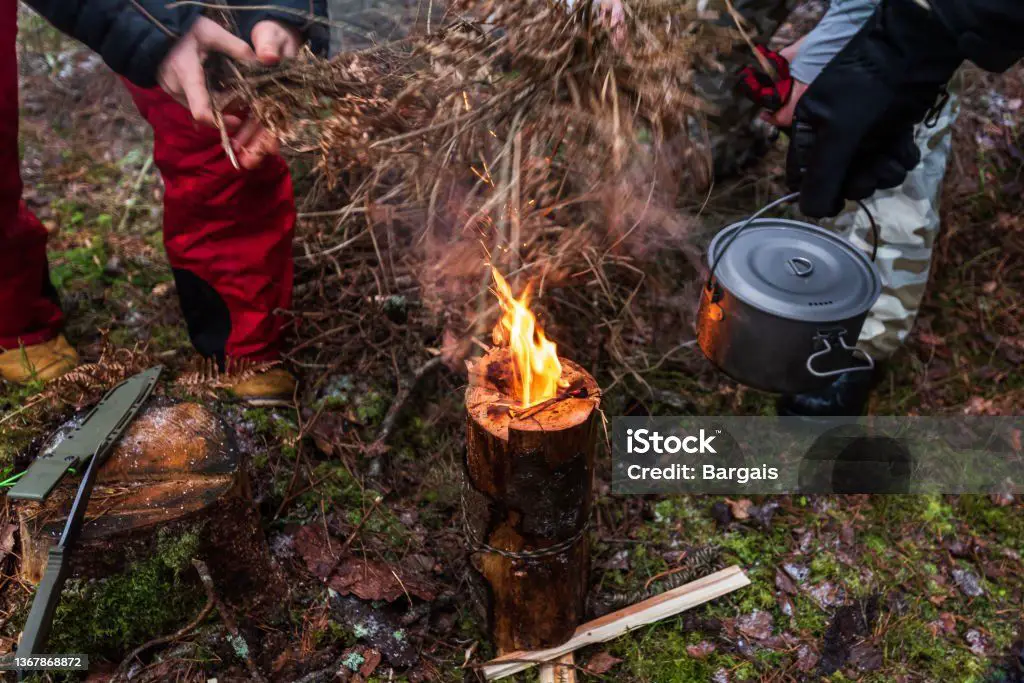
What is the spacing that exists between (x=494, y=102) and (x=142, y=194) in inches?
140

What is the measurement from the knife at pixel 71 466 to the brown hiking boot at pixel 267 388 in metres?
0.51

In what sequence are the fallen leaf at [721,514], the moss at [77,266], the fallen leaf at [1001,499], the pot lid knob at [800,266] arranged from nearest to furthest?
the pot lid knob at [800,266]
the fallen leaf at [721,514]
the fallen leaf at [1001,499]
the moss at [77,266]

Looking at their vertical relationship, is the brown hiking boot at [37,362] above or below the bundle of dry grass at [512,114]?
below

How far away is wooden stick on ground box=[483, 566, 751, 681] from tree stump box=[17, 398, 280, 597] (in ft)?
3.07

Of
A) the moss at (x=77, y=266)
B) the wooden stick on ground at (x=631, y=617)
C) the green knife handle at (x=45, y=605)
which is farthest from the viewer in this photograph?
the moss at (x=77, y=266)

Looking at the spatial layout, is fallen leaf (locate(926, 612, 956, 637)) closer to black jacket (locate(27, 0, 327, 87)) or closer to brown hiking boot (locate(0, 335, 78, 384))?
black jacket (locate(27, 0, 327, 87))

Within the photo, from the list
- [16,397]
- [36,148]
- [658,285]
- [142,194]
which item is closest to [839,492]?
[658,285]

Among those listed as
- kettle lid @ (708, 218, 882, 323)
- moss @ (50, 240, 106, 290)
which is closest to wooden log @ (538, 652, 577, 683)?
kettle lid @ (708, 218, 882, 323)

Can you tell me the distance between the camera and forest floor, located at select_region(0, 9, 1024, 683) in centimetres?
277

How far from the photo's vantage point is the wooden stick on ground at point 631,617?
289cm

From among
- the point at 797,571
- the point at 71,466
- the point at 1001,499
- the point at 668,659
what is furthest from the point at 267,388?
the point at 1001,499

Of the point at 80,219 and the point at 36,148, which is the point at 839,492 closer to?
the point at 80,219

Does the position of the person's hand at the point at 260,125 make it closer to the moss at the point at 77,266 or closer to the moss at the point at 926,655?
the moss at the point at 77,266

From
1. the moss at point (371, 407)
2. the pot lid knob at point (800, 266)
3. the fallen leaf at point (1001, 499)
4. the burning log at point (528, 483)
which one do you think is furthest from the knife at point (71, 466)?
the fallen leaf at point (1001, 499)
